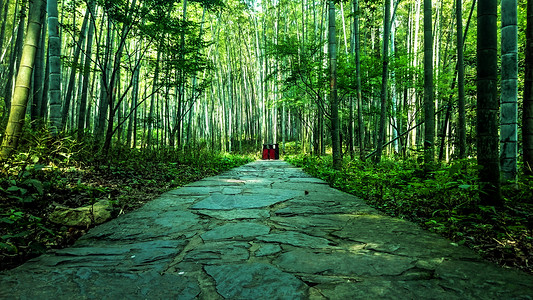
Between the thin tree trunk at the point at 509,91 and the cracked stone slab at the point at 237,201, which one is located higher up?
the thin tree trunk at the point at 509,91

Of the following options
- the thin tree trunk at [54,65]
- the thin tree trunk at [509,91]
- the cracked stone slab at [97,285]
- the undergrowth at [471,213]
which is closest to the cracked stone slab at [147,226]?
the cracked stone slab at [97,285]

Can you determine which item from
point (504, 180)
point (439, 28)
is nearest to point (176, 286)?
point (504, 180)

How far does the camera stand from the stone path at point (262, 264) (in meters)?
1.05

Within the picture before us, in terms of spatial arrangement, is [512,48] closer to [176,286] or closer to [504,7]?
[504,7]

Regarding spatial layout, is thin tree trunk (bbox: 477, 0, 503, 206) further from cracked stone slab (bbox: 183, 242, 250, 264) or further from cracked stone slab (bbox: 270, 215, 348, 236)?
cracked stone slab (bbox: 183, 242, 250, 264)

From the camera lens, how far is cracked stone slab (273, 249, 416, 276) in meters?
1.22

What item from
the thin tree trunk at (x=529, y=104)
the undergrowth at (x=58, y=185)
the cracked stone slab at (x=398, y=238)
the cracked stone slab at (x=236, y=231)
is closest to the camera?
the cracked stone slab at (x=398, y=238)

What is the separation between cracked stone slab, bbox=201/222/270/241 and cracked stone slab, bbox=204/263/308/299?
0.47 metres

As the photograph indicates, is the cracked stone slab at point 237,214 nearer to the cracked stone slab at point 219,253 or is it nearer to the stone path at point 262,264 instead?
the stone path at point 262,264

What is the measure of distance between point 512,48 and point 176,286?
318 centimetres

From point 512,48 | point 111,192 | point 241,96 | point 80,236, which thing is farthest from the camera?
point 241,96

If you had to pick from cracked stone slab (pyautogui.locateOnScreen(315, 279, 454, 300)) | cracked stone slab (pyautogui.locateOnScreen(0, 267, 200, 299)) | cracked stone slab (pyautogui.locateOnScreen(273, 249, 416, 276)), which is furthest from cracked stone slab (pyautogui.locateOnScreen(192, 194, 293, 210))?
cracked stone slab (pyautogui.locateOnScreen(315, 279, 454, 300))

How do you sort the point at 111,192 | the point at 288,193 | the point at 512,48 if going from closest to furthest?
the point at 512,48, the point at 111,192, the point at 288,193

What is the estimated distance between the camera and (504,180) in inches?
98.2
